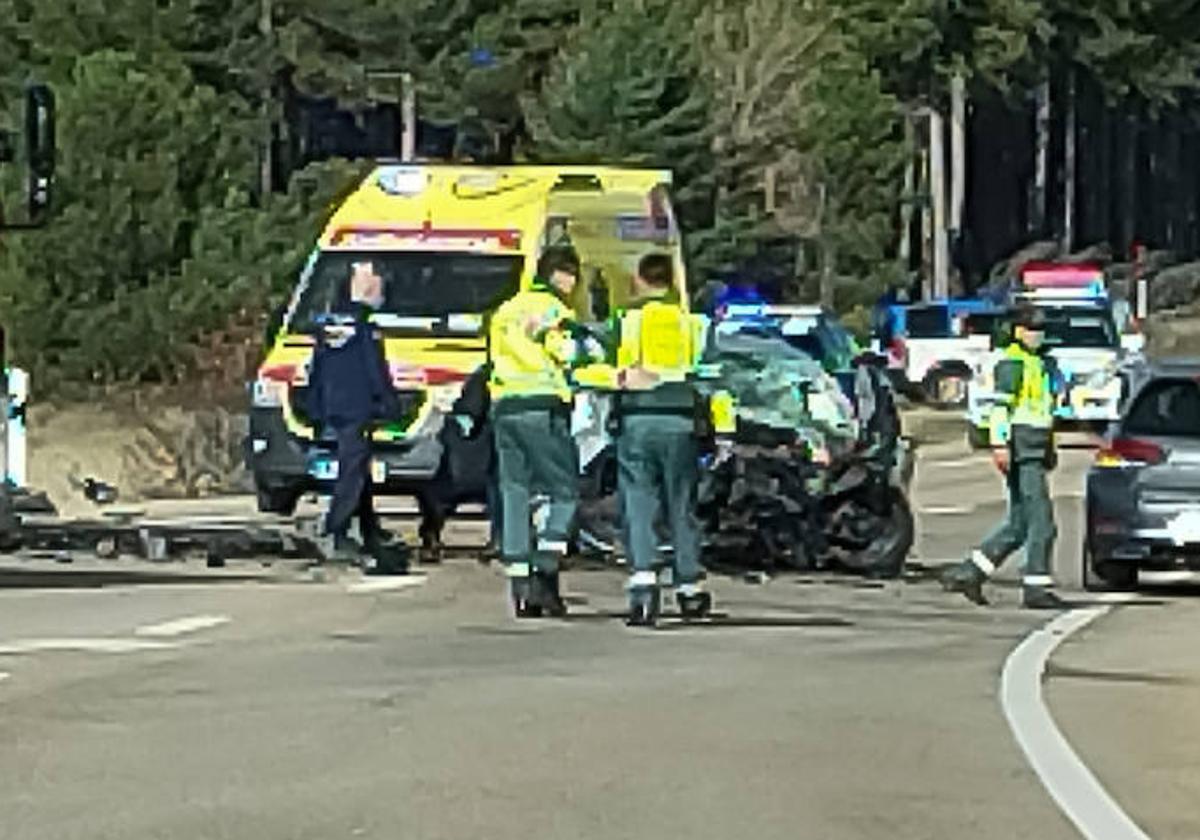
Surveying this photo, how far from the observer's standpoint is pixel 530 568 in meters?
17.4

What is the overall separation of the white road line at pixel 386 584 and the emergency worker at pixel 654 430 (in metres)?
2.68

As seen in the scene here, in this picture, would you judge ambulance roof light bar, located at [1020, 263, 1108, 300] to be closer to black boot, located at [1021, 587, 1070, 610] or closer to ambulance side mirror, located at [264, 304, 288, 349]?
ambulance side mirror, located at [264, 304, 288, 349]

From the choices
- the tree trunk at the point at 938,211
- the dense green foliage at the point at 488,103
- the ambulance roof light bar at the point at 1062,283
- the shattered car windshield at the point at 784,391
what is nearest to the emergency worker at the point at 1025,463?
the shattered car windshield at the point at 784,391

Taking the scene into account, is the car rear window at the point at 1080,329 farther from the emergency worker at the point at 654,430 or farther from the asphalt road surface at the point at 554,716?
the emergency worker at the point at 654,430

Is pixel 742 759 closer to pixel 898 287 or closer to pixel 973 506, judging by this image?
pixel 973 506

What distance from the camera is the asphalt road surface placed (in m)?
10.9

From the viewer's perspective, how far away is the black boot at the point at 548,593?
17.4m

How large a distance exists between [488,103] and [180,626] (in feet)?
161

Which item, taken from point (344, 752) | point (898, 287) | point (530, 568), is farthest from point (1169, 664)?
point (898, 287)

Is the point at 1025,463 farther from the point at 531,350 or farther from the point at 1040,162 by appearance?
the point at 1040,162

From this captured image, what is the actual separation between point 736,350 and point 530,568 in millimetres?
5799

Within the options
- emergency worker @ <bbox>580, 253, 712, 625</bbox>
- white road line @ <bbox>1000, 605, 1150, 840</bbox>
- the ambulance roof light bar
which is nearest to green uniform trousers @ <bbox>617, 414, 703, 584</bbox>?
emergency worker @ <bbox>580, 253, 712, 625</bbox>

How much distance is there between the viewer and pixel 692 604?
17.4m

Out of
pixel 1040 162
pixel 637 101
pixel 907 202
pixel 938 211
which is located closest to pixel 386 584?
pixel 637 101
